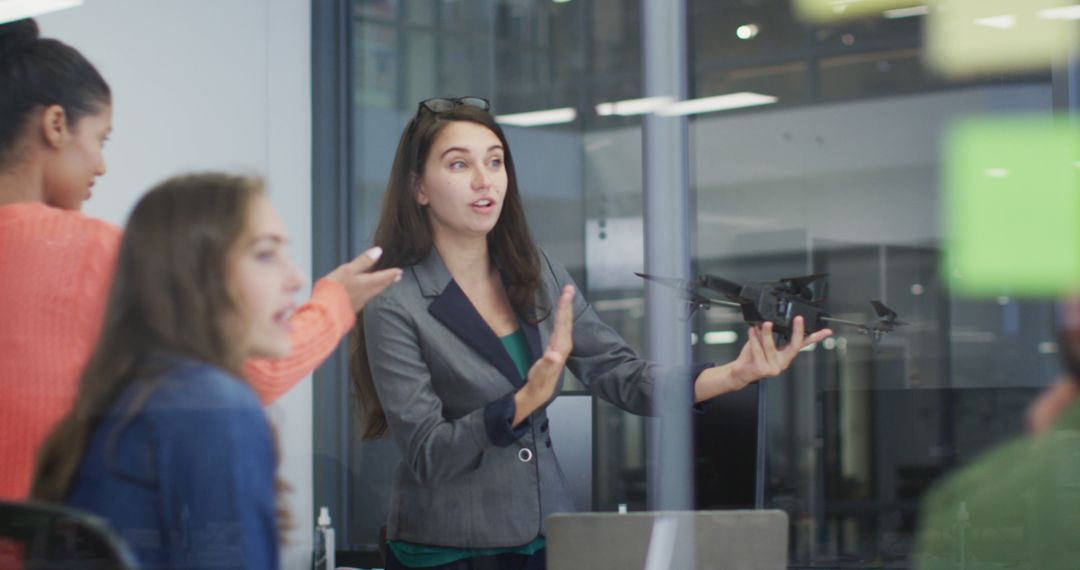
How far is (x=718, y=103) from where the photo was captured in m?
5.32

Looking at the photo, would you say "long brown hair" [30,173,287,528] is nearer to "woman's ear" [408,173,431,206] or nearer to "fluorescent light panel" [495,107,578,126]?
"woman's ear" [408,173,431,206]

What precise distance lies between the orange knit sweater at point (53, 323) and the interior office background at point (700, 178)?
3.5 inches

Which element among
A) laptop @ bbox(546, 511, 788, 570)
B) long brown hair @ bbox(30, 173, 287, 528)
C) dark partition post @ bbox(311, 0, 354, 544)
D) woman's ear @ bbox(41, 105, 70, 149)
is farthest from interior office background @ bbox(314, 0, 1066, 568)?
woman's ear @ bbox(41, 105, 70, 149)

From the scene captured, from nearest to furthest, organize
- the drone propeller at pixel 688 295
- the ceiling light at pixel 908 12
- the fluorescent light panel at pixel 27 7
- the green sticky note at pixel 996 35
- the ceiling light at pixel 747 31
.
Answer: the fluorescent light panel at pixel 27 7 < the drone propeller at pixel 688 295 < the green sticky note at pixel 996 35 < the ceiling light at pixel 908 12 < the ceiling light at pixel 747 31

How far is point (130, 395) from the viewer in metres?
2.46

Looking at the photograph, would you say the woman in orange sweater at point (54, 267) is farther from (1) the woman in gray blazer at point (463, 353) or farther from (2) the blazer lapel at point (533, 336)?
(2) the blazer lapel at point (533, 336)

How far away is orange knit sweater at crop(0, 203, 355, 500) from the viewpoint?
101 inches

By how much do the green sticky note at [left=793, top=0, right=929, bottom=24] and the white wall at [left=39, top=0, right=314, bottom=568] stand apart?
3125 mm

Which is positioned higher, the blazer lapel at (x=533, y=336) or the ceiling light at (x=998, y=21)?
the ceiling light at (x=998, y=21)

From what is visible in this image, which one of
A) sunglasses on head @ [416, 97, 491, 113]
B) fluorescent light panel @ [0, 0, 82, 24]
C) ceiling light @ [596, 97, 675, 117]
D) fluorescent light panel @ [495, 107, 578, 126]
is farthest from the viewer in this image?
ceiling light @ [596, 97, 675, 117]

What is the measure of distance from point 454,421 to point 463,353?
0.14 metres

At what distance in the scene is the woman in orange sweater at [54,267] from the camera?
258 cm

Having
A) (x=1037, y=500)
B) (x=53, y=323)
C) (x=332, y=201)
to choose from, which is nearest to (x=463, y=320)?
(x=332, y=201)

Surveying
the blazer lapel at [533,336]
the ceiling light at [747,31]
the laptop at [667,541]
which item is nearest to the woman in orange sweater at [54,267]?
the blazer lapel at [533,336]
